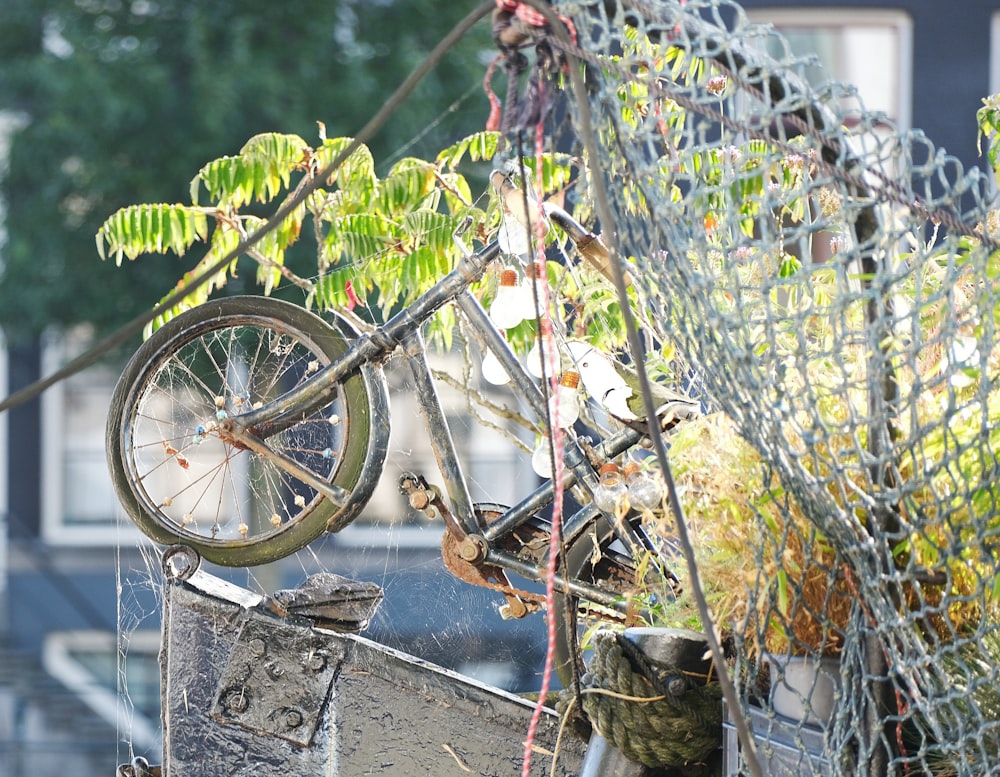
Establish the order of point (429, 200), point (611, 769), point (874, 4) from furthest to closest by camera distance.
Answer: point (874, 4) < point (429, 200) < point (611, 769)

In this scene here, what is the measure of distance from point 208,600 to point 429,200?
1.68 meters

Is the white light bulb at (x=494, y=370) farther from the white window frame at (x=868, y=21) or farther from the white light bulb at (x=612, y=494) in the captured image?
the white window frame at (x=868, y=21)

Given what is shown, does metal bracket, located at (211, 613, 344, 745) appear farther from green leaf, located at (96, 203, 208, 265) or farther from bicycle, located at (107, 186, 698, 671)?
green leaf, located at (96, 203, 208, 265)

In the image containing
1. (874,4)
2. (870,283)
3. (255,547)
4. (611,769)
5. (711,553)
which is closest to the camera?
(870,283)

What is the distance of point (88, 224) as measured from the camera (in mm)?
12219

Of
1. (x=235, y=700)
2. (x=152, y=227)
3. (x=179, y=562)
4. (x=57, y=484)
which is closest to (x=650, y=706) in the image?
(x=235, y=700)

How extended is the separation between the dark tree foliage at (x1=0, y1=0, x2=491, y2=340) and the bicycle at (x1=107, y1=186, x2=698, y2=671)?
8.00 meters

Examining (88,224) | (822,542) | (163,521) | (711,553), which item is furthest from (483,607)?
(88,224)

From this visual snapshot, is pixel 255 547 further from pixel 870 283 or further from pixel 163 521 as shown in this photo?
pixel 870 283

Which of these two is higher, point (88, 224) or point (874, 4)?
point (874, 4)

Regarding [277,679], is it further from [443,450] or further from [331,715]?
[443,450]

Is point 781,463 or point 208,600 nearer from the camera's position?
point 781,463

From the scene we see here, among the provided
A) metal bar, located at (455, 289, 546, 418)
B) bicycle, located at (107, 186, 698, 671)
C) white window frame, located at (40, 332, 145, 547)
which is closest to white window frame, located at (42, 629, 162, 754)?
white window frame, located at (40, 332, 145, 547)

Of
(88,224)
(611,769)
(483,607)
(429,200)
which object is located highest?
(88,224)
